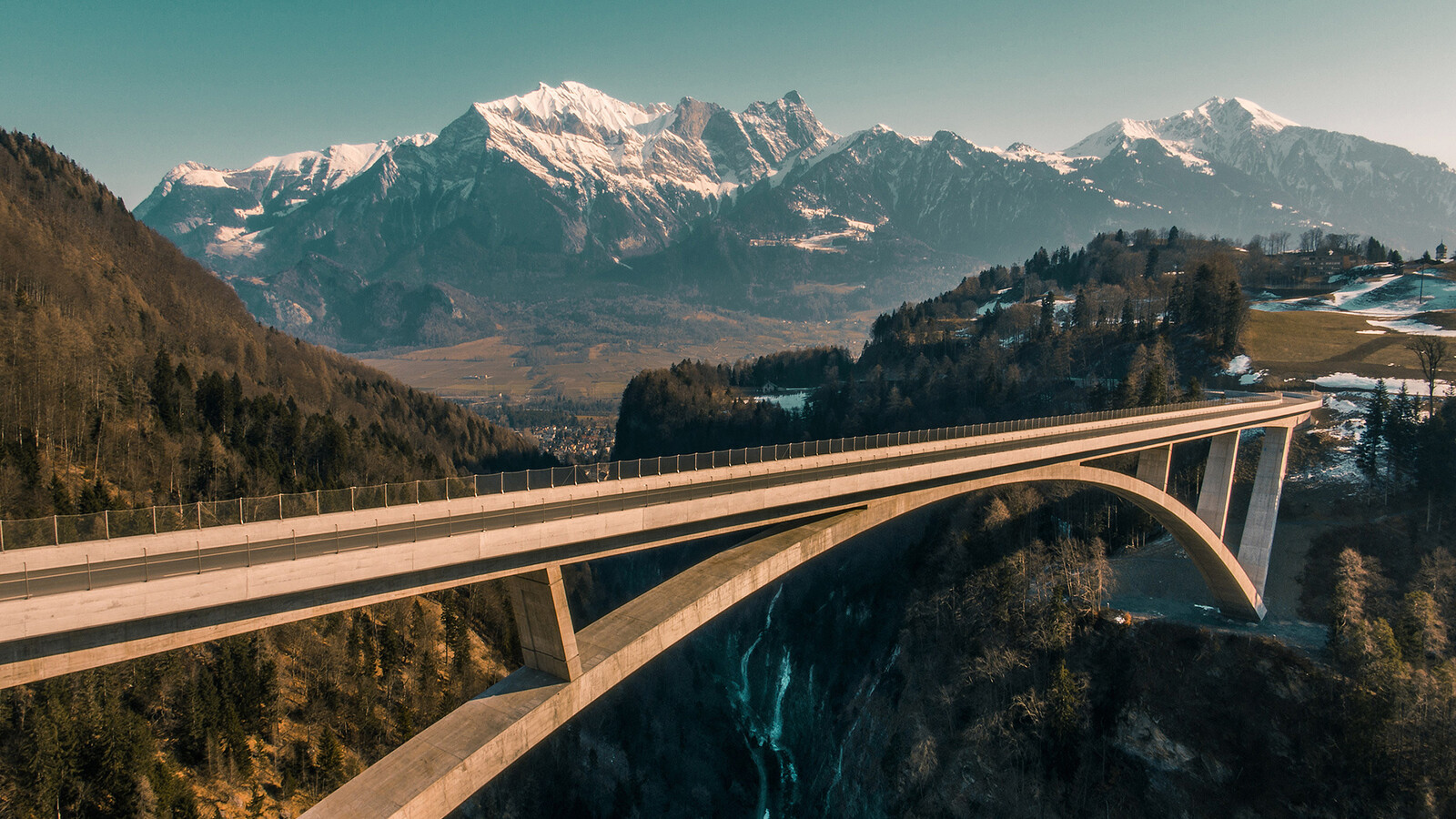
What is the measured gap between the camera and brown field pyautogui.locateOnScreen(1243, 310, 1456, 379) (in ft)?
288

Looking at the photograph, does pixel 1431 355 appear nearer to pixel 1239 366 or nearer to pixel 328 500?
pixel 1239 366

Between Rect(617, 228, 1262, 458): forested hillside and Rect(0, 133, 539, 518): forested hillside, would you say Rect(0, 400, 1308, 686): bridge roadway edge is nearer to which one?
Rect(0, 133, 539, 518): forested hillside

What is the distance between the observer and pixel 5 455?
138 feet

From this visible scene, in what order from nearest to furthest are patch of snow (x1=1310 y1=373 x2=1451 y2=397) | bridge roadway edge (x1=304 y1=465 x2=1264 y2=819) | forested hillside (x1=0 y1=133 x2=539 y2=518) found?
bridge roadway edge (x1=304 y1=465 x2=1264 y2=819)
forested hillside (x1=0 y1=133 x2=539 y2=518)
patch of snow (x1=1310 y1=373 x2=1451 y2=397)

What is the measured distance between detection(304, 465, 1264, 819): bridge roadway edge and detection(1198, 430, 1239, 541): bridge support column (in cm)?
3767

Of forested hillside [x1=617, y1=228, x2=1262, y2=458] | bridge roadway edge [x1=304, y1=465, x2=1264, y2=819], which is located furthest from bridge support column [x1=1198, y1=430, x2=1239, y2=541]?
bridge roadway edge [x1=304, y1=465, x2=1264, y2=819]

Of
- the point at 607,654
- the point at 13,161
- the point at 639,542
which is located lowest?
the point at 607,654

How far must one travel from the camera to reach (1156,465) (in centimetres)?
5788

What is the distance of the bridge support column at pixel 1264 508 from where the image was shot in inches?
2349

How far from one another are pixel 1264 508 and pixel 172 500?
87.9 meters

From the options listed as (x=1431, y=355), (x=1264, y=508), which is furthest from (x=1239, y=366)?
(x=1264, y=508)

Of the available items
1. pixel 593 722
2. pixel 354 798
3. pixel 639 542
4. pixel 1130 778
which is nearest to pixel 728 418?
pixel 593 722

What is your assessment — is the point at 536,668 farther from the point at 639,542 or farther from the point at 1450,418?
the point at 1450,418

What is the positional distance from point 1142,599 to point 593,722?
159ft
